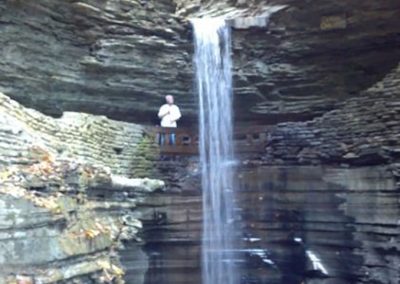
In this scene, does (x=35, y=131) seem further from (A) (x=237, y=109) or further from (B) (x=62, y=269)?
(A) (x=237, y=109)

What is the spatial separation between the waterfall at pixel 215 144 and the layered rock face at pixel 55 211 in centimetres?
196

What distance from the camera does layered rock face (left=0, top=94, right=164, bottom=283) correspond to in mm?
6301

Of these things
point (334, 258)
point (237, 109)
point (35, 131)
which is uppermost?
point (237, 109)

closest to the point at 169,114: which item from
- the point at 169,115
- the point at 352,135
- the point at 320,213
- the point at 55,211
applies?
the point at 169,115

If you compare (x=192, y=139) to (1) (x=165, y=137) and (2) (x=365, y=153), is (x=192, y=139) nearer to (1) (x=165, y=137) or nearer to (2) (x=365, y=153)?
(1) (x=165, y=137)

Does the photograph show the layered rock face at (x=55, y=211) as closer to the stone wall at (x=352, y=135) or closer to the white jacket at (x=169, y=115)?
the white jacket at (x=169, y=115)

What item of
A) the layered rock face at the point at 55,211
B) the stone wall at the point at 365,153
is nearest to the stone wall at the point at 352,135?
the stone wall at the point at 365,153

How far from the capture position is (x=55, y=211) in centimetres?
685

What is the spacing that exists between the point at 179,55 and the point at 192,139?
2408mm

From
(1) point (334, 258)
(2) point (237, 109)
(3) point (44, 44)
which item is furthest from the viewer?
(2) point (237, 109)

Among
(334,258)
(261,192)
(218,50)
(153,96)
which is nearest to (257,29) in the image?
(218,50)

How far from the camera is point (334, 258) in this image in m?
11.4

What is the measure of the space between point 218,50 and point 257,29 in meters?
1.09

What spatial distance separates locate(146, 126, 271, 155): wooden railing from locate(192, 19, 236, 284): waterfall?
0.24 metres
